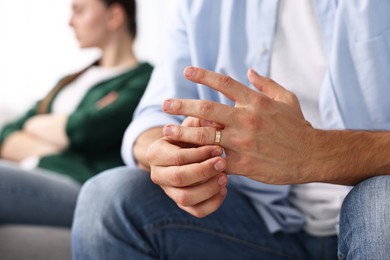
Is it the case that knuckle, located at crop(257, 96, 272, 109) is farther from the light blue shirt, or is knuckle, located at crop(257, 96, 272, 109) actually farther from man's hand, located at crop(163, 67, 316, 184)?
the light blue shirt

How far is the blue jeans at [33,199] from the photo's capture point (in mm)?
1503

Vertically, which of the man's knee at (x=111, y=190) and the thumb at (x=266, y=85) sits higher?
the thumb at (x=266, y=85)

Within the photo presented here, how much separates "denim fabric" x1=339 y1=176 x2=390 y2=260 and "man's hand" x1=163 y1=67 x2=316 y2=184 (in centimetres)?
8

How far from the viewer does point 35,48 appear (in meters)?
2.59

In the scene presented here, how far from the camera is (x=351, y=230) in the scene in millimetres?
805

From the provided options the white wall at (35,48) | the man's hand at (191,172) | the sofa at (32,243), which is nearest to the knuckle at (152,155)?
the man's hand at (191,172)

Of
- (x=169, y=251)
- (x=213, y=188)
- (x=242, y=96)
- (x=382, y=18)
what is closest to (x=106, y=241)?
(x=169, y=251)

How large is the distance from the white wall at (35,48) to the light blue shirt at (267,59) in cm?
137

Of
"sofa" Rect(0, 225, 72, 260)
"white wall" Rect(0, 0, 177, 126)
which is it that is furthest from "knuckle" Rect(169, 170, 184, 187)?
"white wall" Rect(0, 0, 177, 126)

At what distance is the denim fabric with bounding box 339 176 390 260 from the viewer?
0.74 metres

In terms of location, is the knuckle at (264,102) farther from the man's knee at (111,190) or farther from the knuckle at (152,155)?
the man's knee at (111,190)

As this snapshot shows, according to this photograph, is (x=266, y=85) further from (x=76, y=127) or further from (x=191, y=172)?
(x=76, y=127)

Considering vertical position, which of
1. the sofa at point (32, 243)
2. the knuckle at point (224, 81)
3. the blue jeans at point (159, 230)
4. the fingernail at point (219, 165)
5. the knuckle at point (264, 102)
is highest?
the knuckle at point (224, 81)

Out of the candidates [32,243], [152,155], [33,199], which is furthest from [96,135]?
[152,155]
